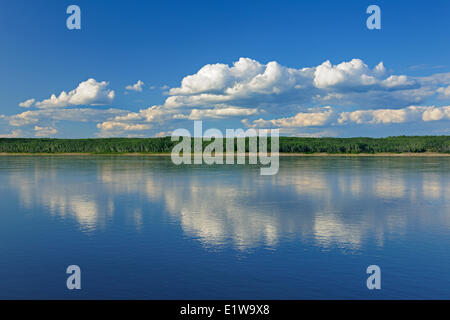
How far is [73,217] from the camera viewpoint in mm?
41312

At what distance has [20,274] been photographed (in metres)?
23.5

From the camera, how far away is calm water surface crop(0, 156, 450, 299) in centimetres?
2136

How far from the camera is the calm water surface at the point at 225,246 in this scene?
2136cm

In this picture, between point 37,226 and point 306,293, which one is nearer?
point 306,293

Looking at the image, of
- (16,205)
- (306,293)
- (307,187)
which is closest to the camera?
(306,293)

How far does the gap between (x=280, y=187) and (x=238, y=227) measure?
113 feet

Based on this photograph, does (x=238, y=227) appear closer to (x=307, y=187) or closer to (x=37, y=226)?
(x=37, y=226)

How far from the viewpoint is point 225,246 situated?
96.1 ft

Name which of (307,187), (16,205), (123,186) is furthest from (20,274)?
(307,187)

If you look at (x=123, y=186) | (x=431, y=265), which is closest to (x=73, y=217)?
(x=123, y=186)

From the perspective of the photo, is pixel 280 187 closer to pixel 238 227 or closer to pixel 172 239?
pixel 238 227
